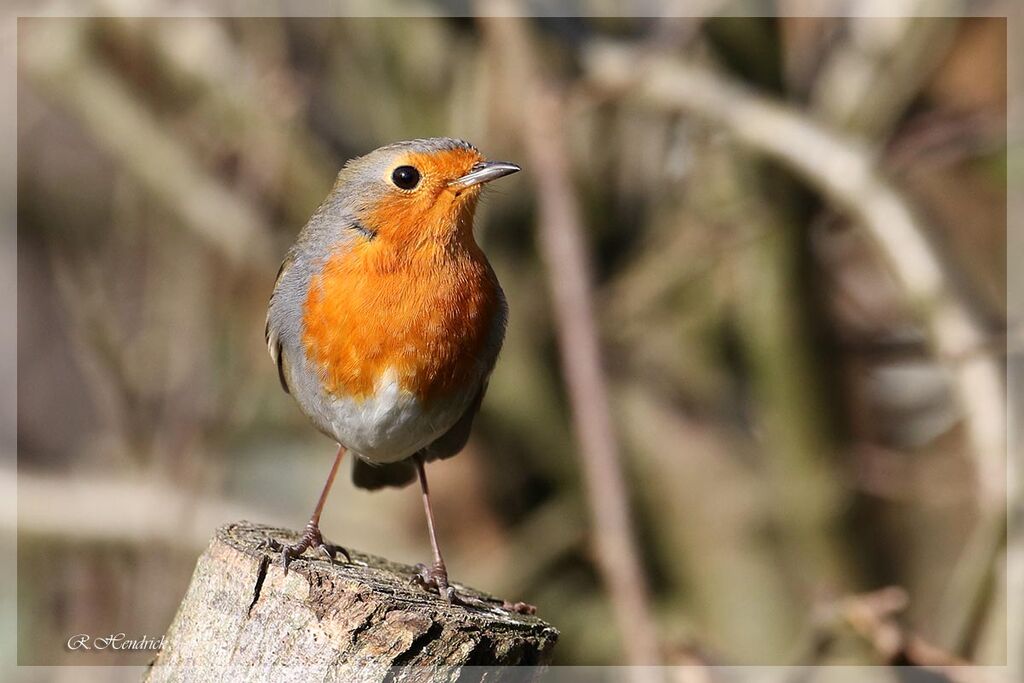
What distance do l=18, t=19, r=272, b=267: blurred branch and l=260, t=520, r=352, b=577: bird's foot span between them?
3129 mm

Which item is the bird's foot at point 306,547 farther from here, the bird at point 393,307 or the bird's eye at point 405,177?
the bird's eye at point 405,177

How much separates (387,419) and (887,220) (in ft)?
8.89

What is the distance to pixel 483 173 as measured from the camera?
3.32 meters

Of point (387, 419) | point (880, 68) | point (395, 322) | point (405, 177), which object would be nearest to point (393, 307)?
point (395, 322)

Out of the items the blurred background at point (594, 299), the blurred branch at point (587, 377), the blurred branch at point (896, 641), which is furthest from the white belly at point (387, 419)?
the blurred background at point (594, 299)

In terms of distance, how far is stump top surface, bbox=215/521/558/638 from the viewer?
238 centimetres

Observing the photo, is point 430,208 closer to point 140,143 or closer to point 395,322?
point 395,322

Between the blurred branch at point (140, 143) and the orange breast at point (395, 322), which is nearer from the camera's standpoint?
the orange breast at point (395, 322)

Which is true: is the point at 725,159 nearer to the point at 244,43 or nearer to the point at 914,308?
the point at 914,308

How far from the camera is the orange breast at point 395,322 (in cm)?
313

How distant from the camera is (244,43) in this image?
612 cm

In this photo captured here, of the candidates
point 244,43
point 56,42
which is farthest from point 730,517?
point 56,42

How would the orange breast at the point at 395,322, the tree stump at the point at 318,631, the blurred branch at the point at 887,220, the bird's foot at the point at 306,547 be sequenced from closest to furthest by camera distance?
the tree stump at the point at 318,631 → the bird's foot at the point at 306,547 → the orange breast at the point at 395,322 → the blurred branch at the point at 887,220

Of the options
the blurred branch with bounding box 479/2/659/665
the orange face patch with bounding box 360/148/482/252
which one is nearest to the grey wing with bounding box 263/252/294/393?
the orange face patch with bounding box 360/148/482/252
